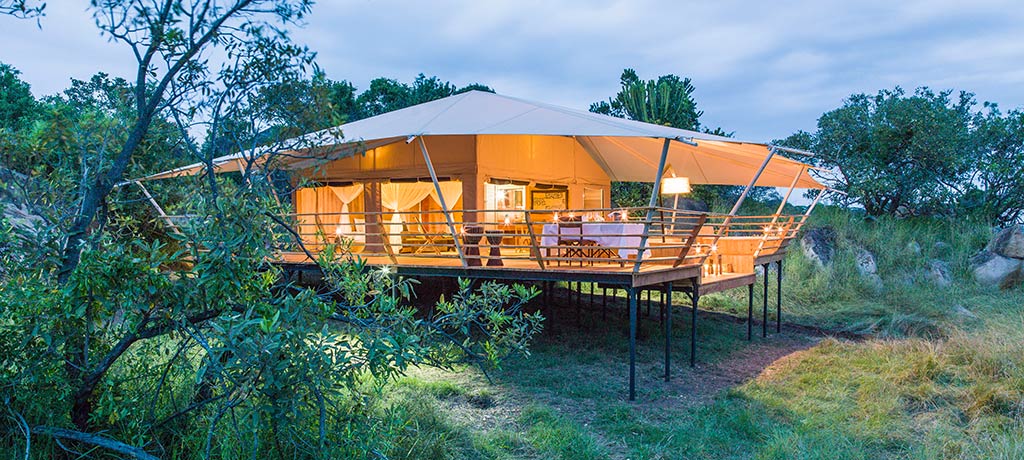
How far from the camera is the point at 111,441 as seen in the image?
3.37 meters

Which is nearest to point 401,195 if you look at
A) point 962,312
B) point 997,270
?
point 962,312

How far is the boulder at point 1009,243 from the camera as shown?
549 inches

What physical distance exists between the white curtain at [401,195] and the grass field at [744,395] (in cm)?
298

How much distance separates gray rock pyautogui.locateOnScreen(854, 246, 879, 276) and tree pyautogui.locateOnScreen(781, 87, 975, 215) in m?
2.82

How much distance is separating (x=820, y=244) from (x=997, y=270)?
11.6 ft

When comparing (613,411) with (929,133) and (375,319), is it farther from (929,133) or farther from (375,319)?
(929,133)

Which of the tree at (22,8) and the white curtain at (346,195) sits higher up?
the tree at (22,8)

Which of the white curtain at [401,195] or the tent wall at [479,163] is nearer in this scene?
the tent wall at [479,163]

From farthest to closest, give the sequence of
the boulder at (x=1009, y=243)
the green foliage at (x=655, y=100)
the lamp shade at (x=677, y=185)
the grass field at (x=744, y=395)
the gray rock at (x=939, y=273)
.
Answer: the green foliage at (x=655, y=100), the gray rock at (x=939, y=273), the boulder at (x=1009, y=243), the lamp shade at (x=677, y=185), the grass field at (x=744, y=395)

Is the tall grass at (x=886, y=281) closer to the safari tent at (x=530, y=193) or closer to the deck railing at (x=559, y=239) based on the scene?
the safari tent at (x=530, y=193)

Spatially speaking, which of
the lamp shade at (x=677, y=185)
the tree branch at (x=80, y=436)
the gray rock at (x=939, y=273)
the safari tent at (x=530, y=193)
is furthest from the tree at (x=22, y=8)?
the gray rock at (x=939, y=273)

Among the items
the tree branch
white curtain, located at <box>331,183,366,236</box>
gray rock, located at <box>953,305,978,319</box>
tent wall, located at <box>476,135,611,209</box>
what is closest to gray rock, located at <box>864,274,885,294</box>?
gray rock, located at <box>953,305,978,319</box>

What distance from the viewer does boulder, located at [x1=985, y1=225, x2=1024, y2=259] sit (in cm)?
1395

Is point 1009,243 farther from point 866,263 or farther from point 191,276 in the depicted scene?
point 191,276
